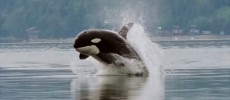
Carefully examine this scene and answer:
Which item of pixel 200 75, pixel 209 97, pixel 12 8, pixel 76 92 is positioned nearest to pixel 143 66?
pixel 200 75

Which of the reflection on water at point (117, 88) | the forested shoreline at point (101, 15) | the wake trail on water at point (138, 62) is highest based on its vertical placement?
the forested shoreline at point (101, 15)

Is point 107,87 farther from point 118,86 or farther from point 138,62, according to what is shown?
point 138,62

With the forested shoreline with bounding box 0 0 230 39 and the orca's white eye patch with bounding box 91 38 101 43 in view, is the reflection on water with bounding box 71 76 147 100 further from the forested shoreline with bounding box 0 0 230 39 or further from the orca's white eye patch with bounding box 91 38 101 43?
the forested shoreline with bounding box 0 0 230 39

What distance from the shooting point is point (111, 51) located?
2583 cm

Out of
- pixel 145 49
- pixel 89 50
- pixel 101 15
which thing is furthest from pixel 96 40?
pixel 101 15

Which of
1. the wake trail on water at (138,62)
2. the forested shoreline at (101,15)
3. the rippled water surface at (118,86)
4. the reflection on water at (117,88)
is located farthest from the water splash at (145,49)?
the forested shoreline at (101,15)

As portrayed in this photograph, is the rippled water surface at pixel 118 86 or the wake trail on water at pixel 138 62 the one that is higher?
the wake trail on water at pixel 138 62

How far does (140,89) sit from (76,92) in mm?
1248

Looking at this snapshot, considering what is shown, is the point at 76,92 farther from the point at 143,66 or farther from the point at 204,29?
the point at 204,29

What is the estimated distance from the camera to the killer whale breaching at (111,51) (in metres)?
25.4

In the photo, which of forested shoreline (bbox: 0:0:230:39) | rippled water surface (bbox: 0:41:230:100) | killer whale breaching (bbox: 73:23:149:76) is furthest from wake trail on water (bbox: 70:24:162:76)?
forested shoreline (bbox: 0:0:230:39)

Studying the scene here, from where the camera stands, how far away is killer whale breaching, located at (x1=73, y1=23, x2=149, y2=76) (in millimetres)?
25391

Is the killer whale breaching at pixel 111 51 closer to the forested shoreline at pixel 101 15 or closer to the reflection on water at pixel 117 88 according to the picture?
the reflection on water at pixel 117 88

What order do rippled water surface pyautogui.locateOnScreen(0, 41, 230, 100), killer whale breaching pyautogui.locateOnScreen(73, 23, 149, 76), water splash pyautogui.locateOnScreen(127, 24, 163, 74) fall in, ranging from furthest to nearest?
water splash pyautogui.locateOnScreen(127, 24, 163, 74)
killer whale breaching pyautogui.locateOnScreen(73, 23, 149, 76)
rippled water surface pyautogui.locateOnScreen(0, 41, 230, 100)
